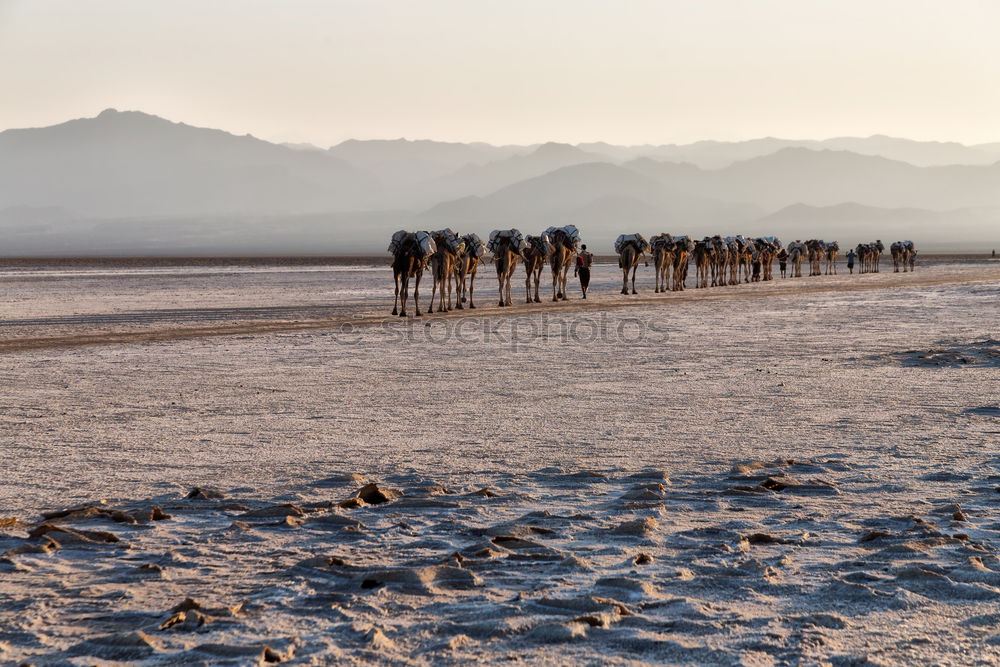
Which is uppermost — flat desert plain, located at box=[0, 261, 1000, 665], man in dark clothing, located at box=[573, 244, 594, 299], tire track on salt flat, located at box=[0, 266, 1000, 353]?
man in dark clothing, located at box=[573, 244, 594, 299]

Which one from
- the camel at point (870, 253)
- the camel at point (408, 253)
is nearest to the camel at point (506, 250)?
the camel at point (408, 253)

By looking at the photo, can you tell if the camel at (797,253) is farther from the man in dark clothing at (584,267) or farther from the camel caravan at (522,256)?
the man in dark clothing at (584,267)

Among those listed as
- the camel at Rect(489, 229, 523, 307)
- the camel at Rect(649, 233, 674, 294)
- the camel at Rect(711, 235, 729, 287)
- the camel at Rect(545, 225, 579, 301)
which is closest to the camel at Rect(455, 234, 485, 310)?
the camel at Rect(489, 229, 523, 307)

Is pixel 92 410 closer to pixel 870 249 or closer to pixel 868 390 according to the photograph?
pixel 868 390

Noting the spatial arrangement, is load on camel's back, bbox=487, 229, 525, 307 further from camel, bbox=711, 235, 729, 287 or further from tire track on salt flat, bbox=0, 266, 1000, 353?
camel, bbox=711, 235, 729, 287

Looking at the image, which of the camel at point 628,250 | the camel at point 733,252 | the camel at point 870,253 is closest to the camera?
the camel at point 628,250

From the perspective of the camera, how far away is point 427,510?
9.25 m

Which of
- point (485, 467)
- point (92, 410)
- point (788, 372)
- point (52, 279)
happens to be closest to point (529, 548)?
point (485, 467)

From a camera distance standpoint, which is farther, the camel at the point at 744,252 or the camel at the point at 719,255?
the camel at the point at 744,252

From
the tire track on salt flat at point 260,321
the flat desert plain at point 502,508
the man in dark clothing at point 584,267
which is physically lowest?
the flat desert plain at point 502,508

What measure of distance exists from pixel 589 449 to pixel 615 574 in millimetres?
4517

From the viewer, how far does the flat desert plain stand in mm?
6363

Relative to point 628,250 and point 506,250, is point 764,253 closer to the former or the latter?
point 628,250

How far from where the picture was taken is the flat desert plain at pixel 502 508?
6.36m
